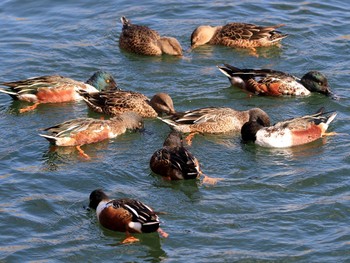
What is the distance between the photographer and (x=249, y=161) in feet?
40.9

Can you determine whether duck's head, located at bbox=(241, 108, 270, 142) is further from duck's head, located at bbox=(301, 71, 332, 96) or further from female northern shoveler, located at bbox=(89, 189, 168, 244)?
female northern shoveler, located at bbox=(89, 189, 168, 244)

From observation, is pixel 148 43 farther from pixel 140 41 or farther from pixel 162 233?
pixel 162 233

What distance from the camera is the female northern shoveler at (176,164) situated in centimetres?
1165

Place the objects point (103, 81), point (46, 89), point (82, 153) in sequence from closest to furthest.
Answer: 1. point (82, 153)
2. point (46, 89)
3. point (103, 81)

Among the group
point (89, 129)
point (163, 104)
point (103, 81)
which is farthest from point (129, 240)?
point (103, 81)

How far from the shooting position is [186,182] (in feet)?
38.6

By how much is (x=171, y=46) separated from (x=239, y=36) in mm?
1410

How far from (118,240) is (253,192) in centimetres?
205

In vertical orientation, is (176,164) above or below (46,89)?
below

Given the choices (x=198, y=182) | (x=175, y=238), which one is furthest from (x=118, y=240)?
(x=198, y=182)

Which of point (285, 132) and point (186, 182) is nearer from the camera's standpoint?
point (186, 182)

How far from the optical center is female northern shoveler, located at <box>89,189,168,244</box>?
10188mm

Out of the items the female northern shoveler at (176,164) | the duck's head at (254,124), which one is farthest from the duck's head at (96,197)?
the duck's head at (254,124)

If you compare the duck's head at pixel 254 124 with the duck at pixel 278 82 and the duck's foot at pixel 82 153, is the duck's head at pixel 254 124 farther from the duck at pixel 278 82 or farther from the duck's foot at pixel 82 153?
the duck's foot at pixel 82 153
